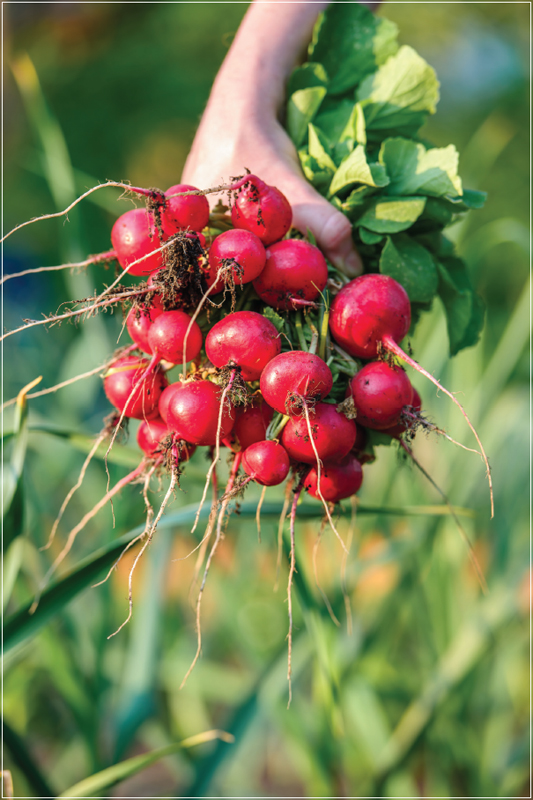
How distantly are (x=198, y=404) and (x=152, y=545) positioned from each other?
2.09 ft

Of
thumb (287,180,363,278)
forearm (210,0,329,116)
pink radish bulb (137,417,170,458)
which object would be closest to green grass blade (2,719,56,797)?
pink radish bulb (137,417,170,458)

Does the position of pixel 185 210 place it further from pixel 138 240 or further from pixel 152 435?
pixel 152 435

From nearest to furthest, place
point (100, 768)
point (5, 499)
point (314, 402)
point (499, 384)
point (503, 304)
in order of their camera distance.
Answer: point (314, 402) < point (5, 499) < point (100, 768) < point (499, 384) < point (503, 304)

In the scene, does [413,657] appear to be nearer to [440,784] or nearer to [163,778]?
[440,784]

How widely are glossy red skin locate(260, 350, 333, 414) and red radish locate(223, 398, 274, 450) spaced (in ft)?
0.19

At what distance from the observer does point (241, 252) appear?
1.79 feet

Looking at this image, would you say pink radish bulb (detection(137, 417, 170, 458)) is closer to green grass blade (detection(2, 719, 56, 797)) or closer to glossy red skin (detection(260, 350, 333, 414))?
glossy red skin (detection(260, 350, 333, 414))

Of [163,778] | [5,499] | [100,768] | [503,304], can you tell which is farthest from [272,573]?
[503,304]

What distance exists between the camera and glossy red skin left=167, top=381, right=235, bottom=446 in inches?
21.4

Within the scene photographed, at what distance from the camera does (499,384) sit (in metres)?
1.25

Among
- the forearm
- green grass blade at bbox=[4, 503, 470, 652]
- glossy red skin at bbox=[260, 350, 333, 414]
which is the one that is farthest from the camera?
the forearm

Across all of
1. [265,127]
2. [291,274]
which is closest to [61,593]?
[291,274]

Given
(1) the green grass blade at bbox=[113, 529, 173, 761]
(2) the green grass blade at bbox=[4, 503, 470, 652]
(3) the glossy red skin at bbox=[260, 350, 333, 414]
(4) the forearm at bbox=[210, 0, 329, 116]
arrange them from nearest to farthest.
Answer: (3) the glossy red skin at bbox=[260, 350, 333, 414] → (2) the green grass blade at bbox=[4, 503, 470, 652] → (4) the forearm at bbox=[210, 0, 329, 116] → (1) the green grass blade at bbox=[113, 529, 173, 761]

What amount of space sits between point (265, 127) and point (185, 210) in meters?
0.24
